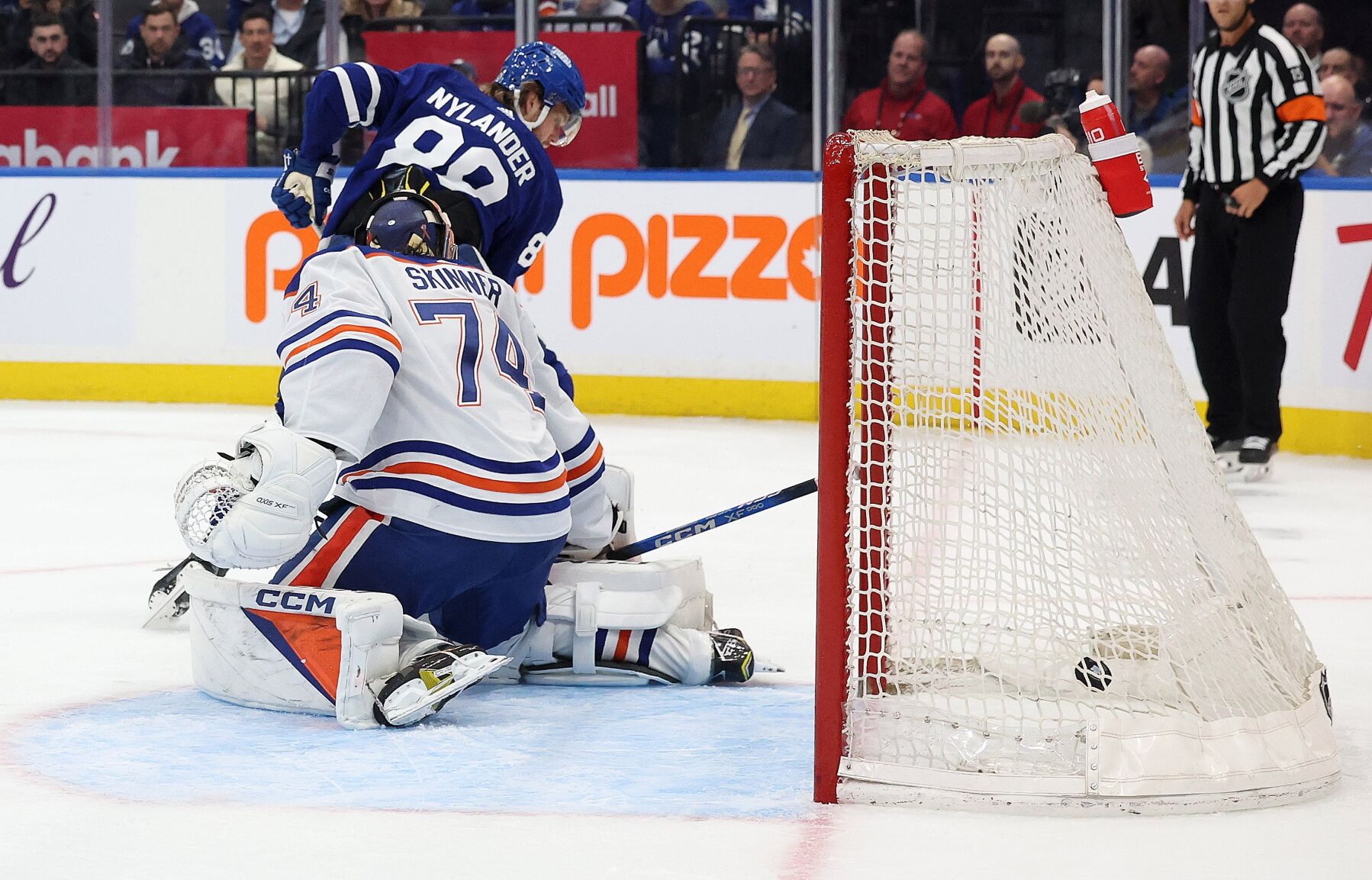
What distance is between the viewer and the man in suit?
6.38 m

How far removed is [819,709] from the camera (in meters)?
2.21

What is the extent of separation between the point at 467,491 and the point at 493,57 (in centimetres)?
428

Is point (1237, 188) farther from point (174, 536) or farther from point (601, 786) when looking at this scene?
point (601, 786)

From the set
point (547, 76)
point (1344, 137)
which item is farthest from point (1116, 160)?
point (1344, 137)

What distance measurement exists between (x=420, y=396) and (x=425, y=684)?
39 cm

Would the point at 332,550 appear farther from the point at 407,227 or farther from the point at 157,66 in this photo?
the point at 157,66

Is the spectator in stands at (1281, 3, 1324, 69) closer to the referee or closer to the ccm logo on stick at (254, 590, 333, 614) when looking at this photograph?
the referee

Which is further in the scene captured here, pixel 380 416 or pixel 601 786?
pixel 380 416

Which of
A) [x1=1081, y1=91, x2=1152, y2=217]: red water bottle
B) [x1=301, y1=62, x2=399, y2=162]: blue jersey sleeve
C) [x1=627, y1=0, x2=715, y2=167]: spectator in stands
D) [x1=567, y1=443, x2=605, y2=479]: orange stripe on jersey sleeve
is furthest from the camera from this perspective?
[x1=627, y1=0, x2=715, y2=167]: spectator in stands

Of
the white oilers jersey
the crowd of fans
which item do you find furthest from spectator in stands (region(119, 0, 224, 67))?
the white oilers jersey

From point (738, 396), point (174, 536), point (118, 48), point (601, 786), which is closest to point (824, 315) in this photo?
point (601, 786)

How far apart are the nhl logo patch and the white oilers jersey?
10.2ft

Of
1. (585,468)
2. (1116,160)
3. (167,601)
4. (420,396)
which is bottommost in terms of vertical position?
(167,601)

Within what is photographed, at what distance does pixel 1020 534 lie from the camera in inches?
91.0
